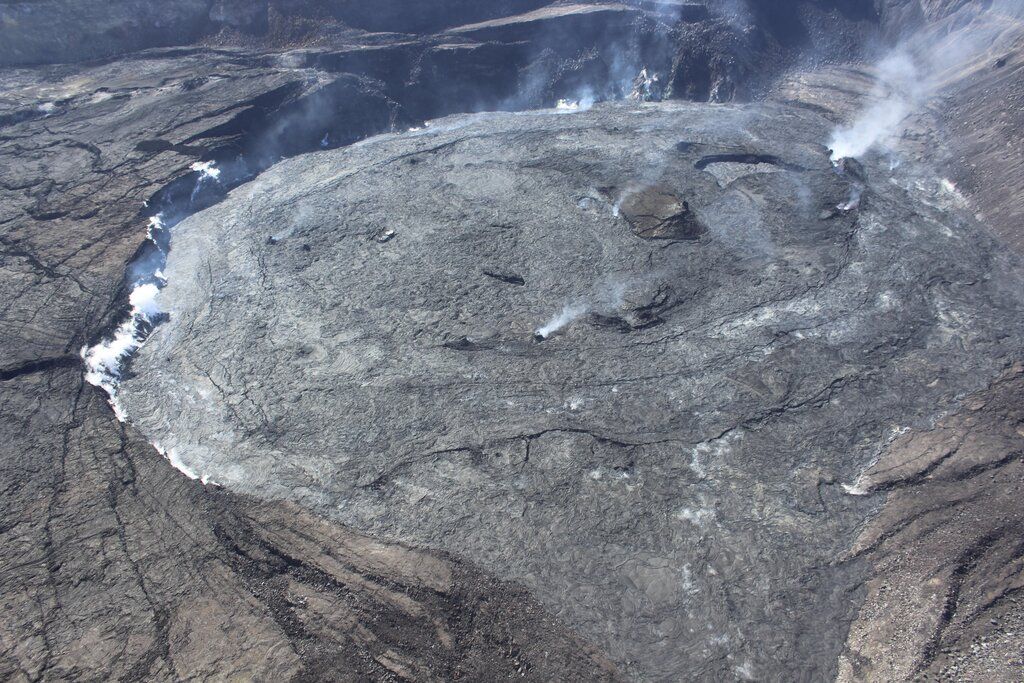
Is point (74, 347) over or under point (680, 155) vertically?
under

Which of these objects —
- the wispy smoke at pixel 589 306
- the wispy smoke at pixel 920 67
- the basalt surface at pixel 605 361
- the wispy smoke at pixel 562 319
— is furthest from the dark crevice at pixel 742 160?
the wispy smoke at pixel 562 319

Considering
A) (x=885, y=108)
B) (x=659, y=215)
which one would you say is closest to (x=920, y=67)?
(x=885, y=108)

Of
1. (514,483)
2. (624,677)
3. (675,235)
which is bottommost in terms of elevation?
(624,677)

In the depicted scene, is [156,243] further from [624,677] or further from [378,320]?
[624,677]

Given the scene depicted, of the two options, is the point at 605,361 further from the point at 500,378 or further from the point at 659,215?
the point at 659,215

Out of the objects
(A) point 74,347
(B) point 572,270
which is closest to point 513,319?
(B) point 572,270

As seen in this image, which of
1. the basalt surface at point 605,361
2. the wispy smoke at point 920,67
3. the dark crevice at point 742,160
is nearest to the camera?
the basalt surface at point 605,361

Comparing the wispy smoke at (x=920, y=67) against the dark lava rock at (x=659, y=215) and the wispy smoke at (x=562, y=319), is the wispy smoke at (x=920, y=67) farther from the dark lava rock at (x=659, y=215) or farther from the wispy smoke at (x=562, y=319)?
the wispy smoke at (x=562, y=319)
